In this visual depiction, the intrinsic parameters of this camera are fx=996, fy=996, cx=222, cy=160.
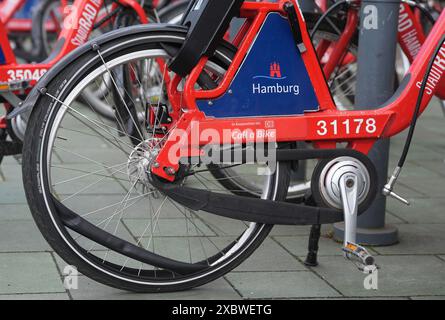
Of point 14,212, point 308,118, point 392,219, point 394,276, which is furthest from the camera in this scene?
point 392,219

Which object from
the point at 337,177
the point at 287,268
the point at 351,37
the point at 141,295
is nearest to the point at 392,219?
the point at 351,37

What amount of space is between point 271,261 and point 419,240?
82 centimetres

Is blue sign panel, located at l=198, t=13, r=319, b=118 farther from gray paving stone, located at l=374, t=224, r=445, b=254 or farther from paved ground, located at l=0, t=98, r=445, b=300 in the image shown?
gray paving stone, located at l=374, t=224, r=445, b=254

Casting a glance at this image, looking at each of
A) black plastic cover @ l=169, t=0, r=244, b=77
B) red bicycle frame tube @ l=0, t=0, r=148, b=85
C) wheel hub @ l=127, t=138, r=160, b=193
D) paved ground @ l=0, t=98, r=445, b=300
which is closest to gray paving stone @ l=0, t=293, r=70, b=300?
paved ground @ l=0, t=98, r=445, b=300

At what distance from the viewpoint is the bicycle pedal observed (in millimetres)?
3688

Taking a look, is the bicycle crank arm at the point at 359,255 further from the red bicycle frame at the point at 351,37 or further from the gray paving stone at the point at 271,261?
the red bicycle frame at the point at 351,37

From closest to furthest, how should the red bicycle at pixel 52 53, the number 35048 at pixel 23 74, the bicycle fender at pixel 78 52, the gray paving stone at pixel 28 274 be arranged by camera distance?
1. the bicycle fender at pixel 78 52
2. the gray paving stone at pixel 28 274
3. the red bicycle at pixel 52 53
4. the number 35048 at pixel 23 74

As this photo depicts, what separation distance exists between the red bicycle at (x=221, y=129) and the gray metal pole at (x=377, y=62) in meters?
0.45

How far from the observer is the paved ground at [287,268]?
3809 millimetres

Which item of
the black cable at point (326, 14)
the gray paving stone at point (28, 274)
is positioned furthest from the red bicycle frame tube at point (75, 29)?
the black cable at point (326, 14)

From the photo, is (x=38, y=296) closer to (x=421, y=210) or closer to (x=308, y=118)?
(x=308, y=118)

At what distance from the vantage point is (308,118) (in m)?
3.78

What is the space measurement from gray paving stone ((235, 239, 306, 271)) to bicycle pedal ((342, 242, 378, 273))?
462mm
